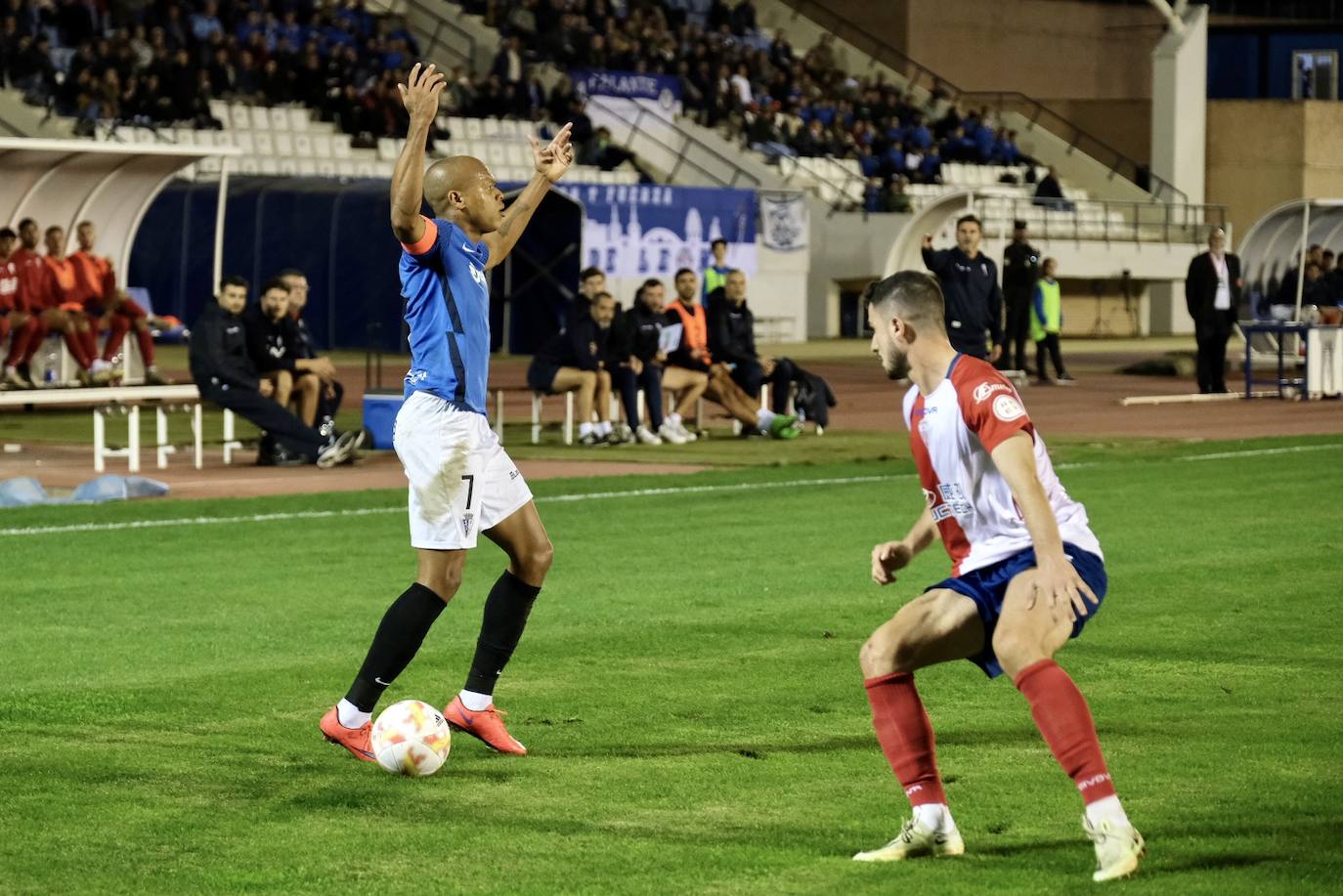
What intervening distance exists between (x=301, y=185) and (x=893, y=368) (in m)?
30.6

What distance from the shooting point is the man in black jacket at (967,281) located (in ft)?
69.5

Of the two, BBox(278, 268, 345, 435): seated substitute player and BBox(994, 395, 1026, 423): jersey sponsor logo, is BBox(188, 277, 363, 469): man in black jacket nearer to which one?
BBox(278, 268, 345, 435): seated substitute player

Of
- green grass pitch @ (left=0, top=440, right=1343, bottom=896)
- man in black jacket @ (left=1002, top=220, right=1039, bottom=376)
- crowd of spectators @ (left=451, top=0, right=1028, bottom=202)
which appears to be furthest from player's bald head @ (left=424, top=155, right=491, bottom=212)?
crowd of spectators @ (left=451, top=0, right=1028, bottom=202)

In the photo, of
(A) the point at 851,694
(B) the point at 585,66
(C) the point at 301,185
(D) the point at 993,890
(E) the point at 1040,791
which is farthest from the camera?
(B) the point at 585,66

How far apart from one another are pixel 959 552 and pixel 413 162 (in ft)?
7.29

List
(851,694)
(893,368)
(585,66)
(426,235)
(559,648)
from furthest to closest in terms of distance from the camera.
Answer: (585,66) → (559,648) → (851,694) → (426,235) → (893,368)

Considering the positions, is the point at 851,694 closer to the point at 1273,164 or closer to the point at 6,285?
the point at 6,285

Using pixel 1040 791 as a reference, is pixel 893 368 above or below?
above

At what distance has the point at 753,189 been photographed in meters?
38.0

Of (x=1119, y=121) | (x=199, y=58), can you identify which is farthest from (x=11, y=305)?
(x=1119, y=121)

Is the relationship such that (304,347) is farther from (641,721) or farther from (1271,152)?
(1271,152)

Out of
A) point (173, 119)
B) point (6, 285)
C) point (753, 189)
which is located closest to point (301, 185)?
point (173, 119)

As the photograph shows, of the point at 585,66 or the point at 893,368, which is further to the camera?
the point at 585,66

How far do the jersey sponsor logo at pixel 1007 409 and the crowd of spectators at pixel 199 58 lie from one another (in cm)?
3077
